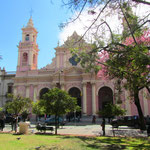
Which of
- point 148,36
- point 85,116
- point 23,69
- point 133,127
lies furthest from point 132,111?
point 23,69

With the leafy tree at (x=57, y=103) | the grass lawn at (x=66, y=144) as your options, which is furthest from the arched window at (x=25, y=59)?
the grass lawn at (x=66, y=144)

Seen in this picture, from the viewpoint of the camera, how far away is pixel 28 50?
3903cm

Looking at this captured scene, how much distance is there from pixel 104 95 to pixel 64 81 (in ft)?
27.3

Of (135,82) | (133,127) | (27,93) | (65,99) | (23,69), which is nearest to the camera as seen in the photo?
(135,82)

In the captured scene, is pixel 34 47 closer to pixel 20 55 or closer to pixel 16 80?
pixel 20 55

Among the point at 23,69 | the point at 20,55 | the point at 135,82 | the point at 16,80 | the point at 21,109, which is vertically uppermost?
the point at 20,55

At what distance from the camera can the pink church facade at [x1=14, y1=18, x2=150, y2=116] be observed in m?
32.8

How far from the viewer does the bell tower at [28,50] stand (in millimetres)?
38375

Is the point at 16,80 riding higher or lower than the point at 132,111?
higher

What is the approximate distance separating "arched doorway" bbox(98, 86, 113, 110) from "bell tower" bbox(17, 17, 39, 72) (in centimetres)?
1550

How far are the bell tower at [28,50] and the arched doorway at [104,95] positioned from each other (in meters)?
15.5

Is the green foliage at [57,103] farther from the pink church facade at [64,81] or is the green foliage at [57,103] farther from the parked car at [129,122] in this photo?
the pink church facade at [64,81]

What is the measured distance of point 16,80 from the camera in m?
37.1

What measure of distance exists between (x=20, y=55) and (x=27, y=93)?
29.7 ft
